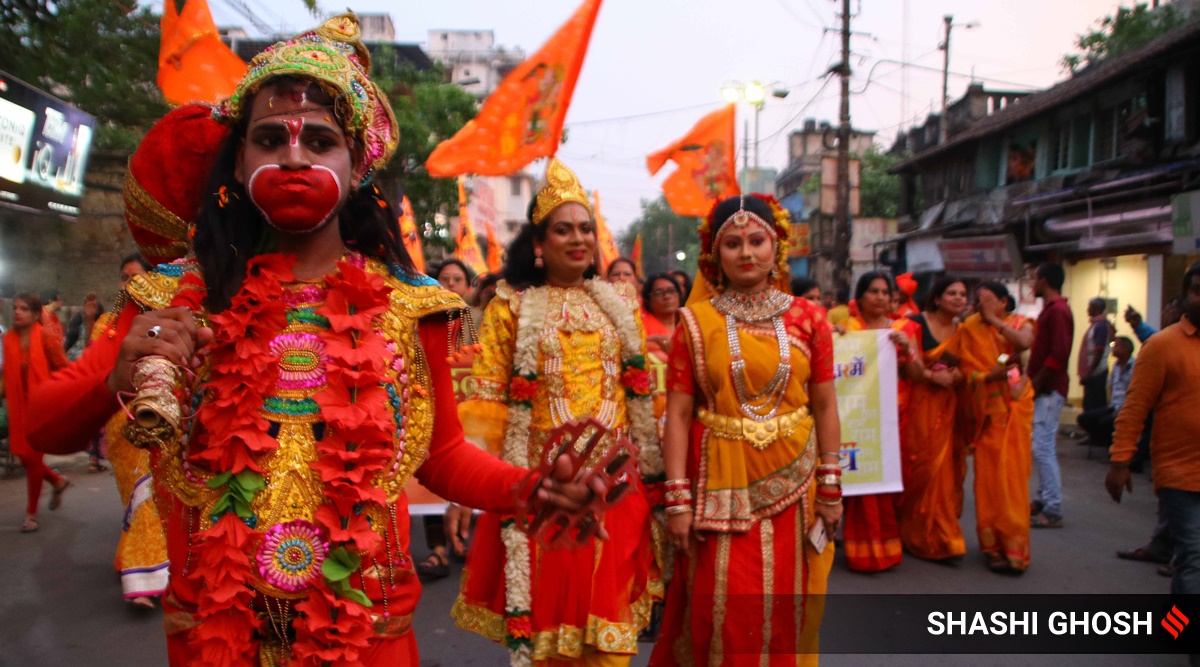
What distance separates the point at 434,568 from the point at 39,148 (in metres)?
5.57

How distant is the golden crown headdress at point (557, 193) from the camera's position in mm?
3914

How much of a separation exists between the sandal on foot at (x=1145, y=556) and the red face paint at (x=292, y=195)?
21.3ft

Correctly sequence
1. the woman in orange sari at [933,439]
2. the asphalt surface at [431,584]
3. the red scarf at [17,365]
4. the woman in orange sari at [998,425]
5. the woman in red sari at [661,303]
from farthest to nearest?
the red scarf at [17,365] → the woman in red sari at [661,303] → the woman in orange sari at [933,439] → the woman in orange sari at [998,425] → the asphalt surface at [431,584]

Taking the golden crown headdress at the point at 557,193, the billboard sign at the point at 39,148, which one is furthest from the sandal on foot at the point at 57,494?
the golden crown headdress at the point at 557,193

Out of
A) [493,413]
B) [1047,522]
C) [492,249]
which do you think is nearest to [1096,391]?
[1047,522]

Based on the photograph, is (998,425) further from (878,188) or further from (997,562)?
(878,188)

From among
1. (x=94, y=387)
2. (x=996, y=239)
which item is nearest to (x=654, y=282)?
(x=94, y=387)

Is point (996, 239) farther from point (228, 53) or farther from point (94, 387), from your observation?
point (94, 387)

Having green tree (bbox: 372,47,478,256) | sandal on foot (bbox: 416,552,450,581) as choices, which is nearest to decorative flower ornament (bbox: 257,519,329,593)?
sandal on foot (bbox: 416,552,450,581)

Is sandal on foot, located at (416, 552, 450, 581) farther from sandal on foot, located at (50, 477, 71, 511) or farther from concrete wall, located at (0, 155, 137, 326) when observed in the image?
concrete wall, located at (0, 155, 137, 326)

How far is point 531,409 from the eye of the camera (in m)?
3.68

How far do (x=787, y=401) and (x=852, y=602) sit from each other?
2415 mm

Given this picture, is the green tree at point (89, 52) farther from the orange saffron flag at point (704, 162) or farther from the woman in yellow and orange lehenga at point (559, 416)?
the woman in yellow and orange lehenga at point (559, 416)

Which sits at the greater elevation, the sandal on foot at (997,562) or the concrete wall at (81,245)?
the concrete wall at (81,245)
